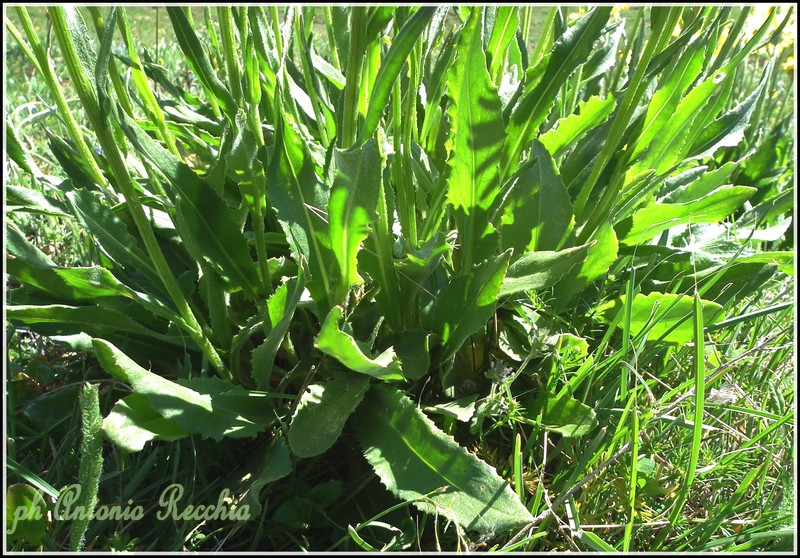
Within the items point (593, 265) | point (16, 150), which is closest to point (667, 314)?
point (593, 265)

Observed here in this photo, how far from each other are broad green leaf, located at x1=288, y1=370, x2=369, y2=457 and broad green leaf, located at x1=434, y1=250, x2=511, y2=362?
0.15 metres

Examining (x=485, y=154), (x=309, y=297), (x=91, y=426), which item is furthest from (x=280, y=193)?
(x=91, y=426)

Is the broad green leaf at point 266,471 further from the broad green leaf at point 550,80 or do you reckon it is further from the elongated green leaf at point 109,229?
the broad green leaf at point 550,80

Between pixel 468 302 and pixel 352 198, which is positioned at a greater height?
pixel 352 198

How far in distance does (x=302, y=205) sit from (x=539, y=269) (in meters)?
0.39

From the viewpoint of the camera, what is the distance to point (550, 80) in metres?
1.22

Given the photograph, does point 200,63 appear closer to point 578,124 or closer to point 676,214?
point 578,124

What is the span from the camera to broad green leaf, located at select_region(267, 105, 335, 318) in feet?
3.77

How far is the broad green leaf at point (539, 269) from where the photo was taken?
1118 millimetres

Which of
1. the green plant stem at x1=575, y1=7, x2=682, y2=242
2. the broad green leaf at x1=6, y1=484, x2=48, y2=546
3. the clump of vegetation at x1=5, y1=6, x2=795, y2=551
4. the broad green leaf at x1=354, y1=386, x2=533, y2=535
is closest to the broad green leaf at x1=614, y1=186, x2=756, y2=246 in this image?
the clump of vegetation at x1=5, y1=6, x2=795, y2=551

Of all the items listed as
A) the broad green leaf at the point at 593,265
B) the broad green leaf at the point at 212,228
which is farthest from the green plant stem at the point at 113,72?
the broad green leaf at the point at 593,265

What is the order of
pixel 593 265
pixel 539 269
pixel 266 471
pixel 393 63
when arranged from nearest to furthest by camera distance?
pixel 393 63 < pixel 266 471 < pixel 539 269 < pixel 593 265

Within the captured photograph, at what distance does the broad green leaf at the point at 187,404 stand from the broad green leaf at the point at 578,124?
69 cm

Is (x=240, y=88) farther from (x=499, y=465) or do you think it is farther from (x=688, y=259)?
(x=688, y=259)
